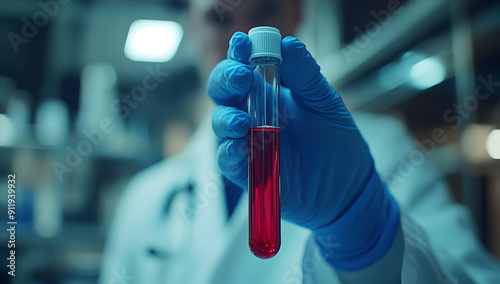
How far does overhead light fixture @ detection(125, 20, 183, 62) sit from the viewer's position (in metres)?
1.25

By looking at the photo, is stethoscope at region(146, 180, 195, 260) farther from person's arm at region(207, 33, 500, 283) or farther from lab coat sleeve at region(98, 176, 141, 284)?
person's arm at region(207, 33, 500, 283)

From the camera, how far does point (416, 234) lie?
0.96 metres

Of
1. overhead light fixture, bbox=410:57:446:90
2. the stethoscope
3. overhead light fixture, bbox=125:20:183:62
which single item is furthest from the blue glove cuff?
overhead light fixture, bbox=125:20:183:62

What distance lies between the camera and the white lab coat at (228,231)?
1046mm

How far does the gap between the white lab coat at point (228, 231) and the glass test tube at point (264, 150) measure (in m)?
0.29

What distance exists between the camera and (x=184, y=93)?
4.10ft

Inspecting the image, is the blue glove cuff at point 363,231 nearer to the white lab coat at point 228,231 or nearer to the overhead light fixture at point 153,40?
the white lab coat at point 228,231

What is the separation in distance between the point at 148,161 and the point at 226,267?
0.44 m

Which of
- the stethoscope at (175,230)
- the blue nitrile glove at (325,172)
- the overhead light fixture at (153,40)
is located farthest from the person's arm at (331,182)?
the overhead light fixture at (153,40)

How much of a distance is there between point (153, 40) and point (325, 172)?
751 mm

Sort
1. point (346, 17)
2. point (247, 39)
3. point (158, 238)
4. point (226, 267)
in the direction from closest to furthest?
point (247, 39) < point (226, 267) < point (158, 238) < point (346, 17)

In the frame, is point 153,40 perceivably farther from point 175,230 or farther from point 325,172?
point 325,172

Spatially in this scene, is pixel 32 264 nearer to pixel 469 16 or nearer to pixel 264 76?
pixel 264 76

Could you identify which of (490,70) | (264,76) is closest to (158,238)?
(264,76)
